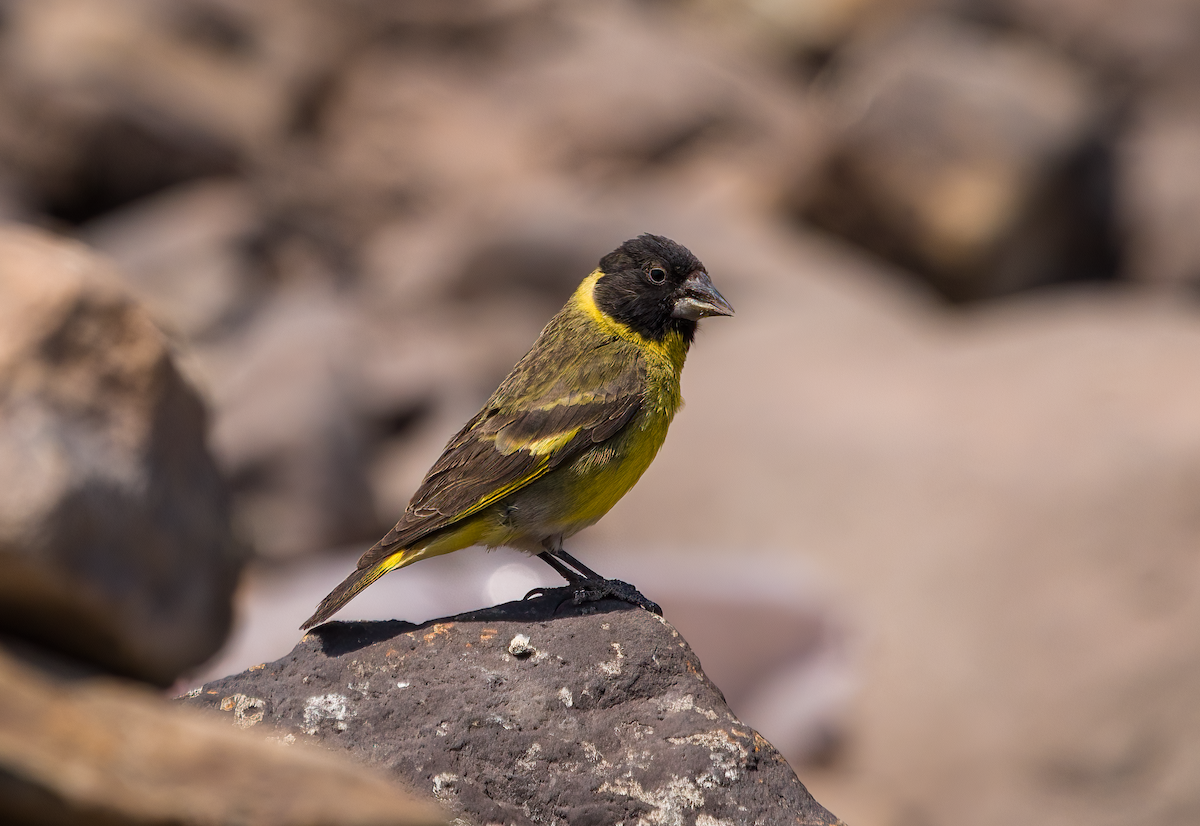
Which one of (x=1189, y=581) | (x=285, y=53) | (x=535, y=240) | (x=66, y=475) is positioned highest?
(x=285, y=53)

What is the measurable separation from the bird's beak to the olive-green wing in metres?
0.28

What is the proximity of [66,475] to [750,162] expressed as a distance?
16.5 meters

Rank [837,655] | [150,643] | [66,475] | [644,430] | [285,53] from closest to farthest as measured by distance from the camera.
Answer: [644,430] → [66,475] → [150,643] → [837,655] → [285,53]

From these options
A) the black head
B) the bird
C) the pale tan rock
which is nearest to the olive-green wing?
the bird

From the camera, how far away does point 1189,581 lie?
10688 millimetres

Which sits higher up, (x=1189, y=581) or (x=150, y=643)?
(x=1189, y=581)

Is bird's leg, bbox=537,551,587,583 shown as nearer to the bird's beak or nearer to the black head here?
the black head

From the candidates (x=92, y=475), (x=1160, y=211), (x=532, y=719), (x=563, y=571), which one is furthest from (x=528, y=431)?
(x=1160, y=211)

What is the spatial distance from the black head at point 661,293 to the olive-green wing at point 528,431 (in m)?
0.16

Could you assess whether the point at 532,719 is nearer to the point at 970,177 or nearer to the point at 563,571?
the point at 563,571

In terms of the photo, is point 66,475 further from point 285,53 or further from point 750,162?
point 285,53

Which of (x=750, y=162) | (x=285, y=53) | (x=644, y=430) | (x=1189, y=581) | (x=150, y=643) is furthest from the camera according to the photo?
(x=285, y=53)

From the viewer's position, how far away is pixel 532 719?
4.57 metres

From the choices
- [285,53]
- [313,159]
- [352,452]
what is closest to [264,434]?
[352,452]
